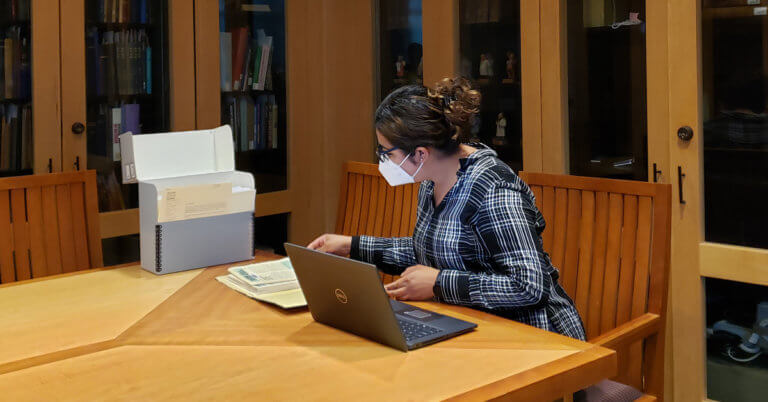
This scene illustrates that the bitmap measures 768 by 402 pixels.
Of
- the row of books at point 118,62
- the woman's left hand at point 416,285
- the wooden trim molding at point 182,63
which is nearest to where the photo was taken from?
the woman's left hand at point 416,285

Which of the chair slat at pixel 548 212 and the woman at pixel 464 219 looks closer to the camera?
the woman at pixel 464 219

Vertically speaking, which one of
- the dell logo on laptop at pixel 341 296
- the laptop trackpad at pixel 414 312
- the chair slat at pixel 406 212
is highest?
the chair slat at pixel 406 212

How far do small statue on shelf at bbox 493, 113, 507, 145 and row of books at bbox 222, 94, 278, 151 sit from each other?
111 cm

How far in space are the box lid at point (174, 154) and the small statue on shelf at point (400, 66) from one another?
4.83 feet

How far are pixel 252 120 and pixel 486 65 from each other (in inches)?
44.8

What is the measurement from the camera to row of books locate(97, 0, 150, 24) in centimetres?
324

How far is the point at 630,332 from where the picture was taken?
5.86ft

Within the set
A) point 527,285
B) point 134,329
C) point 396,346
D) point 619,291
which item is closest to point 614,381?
point 619,291

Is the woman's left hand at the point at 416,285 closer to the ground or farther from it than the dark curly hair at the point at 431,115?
closer to the ground

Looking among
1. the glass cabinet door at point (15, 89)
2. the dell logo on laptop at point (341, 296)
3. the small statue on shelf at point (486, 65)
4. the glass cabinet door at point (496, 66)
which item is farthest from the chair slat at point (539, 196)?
the glass cabinet door at point (15, 89)

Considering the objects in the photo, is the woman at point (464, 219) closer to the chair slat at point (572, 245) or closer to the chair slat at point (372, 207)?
the chair slat at point (572, 245)

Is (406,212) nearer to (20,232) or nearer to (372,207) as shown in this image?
(372,207)

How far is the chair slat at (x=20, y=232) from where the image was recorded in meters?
2.32

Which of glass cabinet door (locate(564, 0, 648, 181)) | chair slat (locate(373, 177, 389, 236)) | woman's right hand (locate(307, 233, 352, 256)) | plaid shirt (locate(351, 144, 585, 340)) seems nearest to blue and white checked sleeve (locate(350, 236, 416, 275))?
woman's right hand (locate(307, 233, 352, 256))
